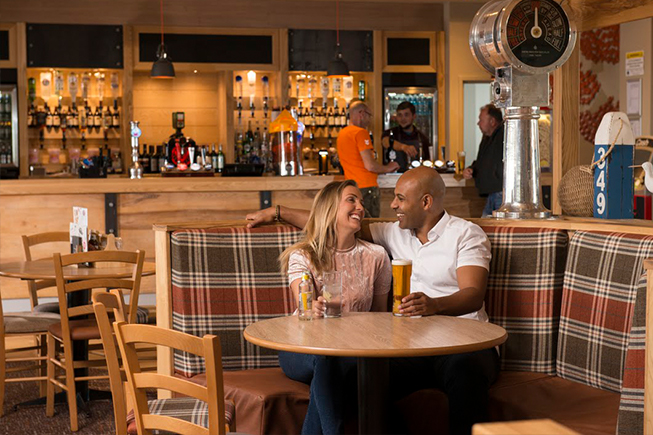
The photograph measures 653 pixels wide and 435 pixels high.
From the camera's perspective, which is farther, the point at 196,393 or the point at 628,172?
the point at 628,172

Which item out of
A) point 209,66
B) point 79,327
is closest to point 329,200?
point 79,327

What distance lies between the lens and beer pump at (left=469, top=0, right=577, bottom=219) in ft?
12.1

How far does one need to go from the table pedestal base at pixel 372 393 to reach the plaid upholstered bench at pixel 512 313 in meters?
0.45

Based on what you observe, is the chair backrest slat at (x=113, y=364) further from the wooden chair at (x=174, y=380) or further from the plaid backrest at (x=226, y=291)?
the plaid backrest at (x=226, y=291)

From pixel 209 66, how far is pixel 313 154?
156 cm

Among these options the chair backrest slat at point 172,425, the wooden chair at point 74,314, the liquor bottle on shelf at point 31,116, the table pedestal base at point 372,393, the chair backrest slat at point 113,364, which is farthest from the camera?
the liquor bottle on shelf at point 31,116

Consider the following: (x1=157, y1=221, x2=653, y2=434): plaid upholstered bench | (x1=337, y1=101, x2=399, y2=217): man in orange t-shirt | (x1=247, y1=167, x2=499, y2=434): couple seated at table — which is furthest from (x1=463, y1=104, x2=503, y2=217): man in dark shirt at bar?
(x1=247, y1=167, x2=499, y2=434): couple seated at table

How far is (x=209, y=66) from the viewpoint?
9.55 metres


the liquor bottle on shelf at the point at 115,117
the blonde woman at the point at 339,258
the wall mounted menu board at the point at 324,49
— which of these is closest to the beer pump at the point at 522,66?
the blonde woman at the point at 339,258

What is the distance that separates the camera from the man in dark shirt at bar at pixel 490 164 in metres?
7.12

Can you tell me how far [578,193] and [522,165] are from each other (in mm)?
258

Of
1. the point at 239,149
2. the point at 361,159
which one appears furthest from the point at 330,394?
the point at 239,149

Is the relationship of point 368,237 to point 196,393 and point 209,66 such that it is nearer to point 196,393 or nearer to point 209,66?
point 196,393

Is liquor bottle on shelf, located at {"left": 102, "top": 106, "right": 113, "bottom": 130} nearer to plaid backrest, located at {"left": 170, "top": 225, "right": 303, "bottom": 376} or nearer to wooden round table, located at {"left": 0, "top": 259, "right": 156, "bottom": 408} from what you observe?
wooden round table, located at {"left": 0, "top": 259, "right": 156, "bottom": 408}
